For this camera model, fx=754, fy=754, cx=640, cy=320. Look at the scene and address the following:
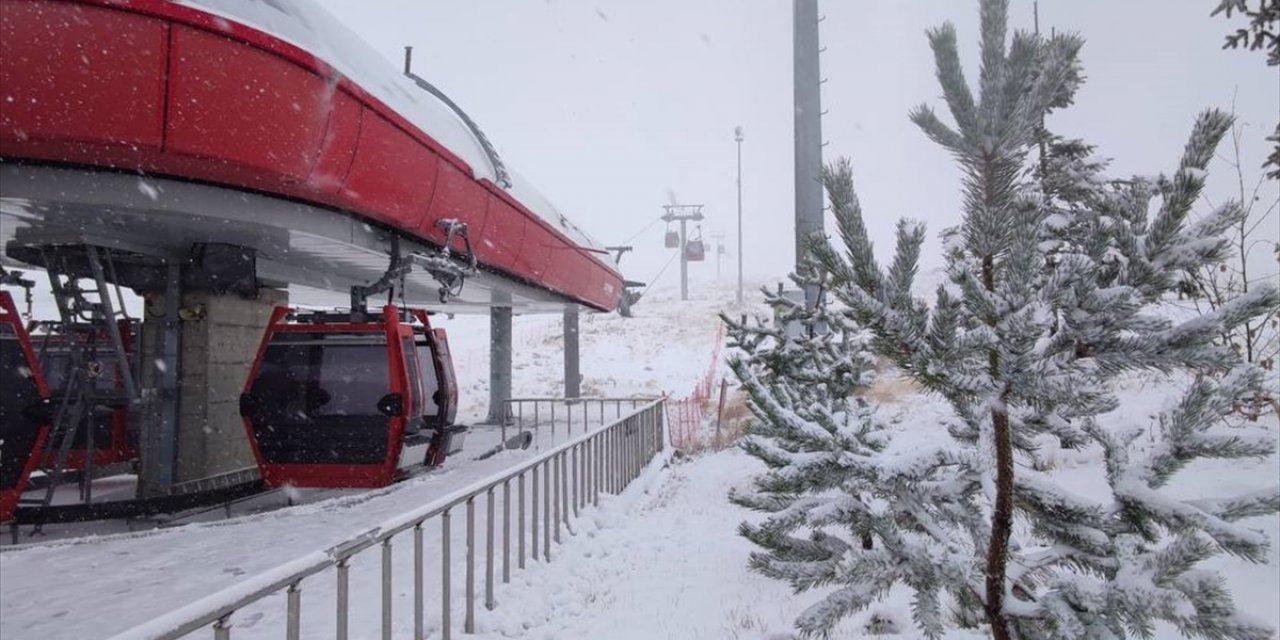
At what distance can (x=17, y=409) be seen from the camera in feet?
26.8

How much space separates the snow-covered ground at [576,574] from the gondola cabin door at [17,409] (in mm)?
1069

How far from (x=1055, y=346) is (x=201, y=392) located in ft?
34.6

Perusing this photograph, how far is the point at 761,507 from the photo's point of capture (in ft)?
9.36

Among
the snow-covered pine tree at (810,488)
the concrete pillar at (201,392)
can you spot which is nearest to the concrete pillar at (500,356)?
the concrete pillar at (201,392)

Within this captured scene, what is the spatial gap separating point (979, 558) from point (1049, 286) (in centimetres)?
90

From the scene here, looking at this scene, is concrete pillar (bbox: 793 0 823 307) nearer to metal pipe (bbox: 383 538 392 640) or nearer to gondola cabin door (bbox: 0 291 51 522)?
metal pipe (bbox: 383 538 392 640)

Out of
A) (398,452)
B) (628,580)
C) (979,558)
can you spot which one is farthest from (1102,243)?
(398,452)

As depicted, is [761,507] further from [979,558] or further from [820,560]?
[979,558]

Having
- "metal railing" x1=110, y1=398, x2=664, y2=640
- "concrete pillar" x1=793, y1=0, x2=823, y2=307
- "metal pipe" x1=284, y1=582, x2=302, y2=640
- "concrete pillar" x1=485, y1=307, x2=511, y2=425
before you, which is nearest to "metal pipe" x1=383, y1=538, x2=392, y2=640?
"metal railing" x1=110, y1=398, x2=664, y2=640

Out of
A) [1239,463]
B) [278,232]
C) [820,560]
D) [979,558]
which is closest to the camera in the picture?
[979,558]

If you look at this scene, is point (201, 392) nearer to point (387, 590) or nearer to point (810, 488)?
point (387, 590)

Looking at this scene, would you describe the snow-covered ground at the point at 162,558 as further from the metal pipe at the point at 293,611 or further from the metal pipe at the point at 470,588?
the metal pipe at the point at 293,611

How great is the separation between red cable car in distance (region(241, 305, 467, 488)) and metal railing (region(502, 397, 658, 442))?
21.4 feet

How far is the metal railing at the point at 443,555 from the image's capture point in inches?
94.6
